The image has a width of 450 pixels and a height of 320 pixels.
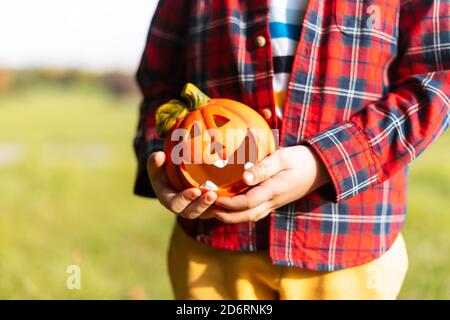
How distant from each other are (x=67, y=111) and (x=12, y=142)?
4.00m

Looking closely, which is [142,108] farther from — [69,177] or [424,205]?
[69,177]

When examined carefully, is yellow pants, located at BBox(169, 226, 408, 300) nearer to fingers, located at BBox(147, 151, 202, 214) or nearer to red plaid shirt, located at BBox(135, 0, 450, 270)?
red plaid shirt, located at BBox(135, 0, 450, 270)

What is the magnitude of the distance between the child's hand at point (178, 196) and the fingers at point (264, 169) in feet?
0.27

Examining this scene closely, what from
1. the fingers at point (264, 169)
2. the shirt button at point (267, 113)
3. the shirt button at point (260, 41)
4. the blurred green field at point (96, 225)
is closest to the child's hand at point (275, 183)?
the fingers at point (264, 169)

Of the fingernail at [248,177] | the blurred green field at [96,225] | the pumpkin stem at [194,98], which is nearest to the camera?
the fingernail at [248,177]

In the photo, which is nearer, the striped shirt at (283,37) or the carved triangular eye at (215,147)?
the carved triangular eye at (215,147)

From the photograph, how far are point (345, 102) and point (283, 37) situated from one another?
0.67ft

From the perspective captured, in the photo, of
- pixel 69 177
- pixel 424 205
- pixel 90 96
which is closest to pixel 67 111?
pixel 90 96

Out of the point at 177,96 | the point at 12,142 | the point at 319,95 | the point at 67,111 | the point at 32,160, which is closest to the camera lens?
the point at 319,95

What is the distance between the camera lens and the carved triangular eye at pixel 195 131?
1254 millimetres

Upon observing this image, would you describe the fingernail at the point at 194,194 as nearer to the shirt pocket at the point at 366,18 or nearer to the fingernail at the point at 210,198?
the fingernail at the point at 210,198

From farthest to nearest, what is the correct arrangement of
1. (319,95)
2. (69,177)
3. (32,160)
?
(32,160), (69,177), (319,95)
